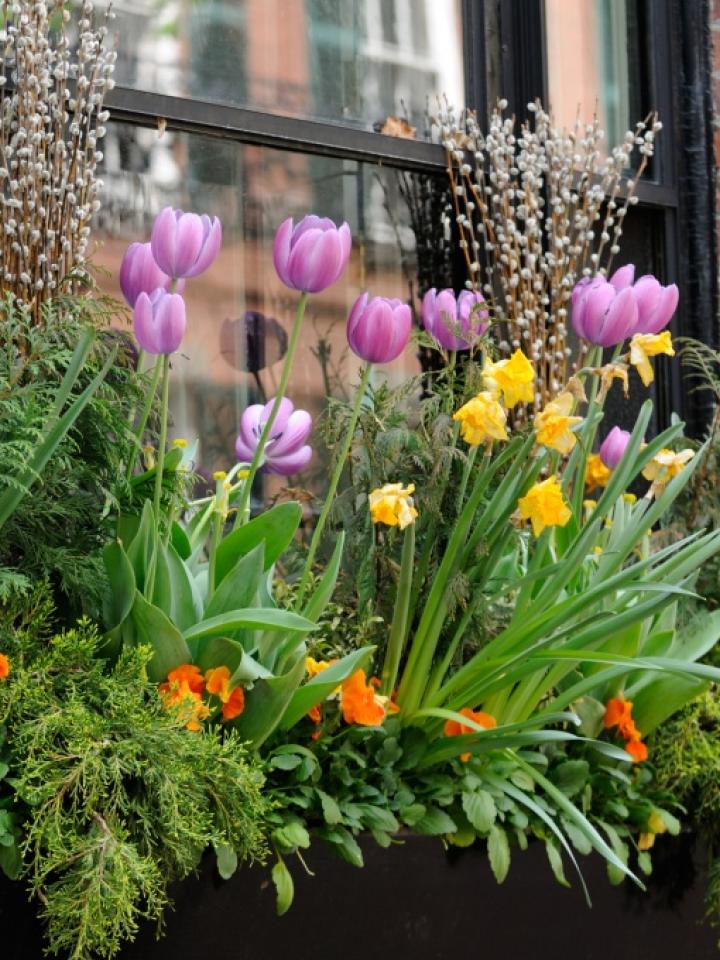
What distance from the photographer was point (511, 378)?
1.91m

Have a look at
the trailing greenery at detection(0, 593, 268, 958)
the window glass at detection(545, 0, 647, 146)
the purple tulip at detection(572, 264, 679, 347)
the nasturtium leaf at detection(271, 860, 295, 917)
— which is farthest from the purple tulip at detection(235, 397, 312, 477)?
the window glass at detection(545, 0, 647, 146)

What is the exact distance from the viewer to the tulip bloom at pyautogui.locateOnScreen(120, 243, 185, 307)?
6.21ft

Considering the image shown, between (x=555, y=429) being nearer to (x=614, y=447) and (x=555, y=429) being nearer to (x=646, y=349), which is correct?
(x=646, y=349)

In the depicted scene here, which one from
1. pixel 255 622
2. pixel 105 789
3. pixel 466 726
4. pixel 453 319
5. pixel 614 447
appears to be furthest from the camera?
pixel 614 447

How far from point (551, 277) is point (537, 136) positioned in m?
0.29

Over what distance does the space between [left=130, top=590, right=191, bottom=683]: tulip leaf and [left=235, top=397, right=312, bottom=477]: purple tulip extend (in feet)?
1.54

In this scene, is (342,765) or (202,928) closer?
(202,928)

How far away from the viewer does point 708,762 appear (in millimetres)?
2184

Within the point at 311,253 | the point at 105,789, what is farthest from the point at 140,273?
the point at 105,789

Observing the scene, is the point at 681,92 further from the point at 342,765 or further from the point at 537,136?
the point at 342,765

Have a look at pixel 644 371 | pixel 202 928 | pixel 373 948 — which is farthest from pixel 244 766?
pixel 644 371

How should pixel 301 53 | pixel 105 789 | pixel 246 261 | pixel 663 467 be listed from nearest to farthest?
pixel 105 789 < pixel 663 467 < pixel 246 261 < pixel 301 53

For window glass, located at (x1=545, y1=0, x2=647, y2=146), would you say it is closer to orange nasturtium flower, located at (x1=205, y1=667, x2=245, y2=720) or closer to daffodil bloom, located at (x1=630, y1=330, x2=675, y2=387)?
daffodil bloom, located at (x1=630, y1=330, x2=675, y2=387)

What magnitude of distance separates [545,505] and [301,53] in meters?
1.35
